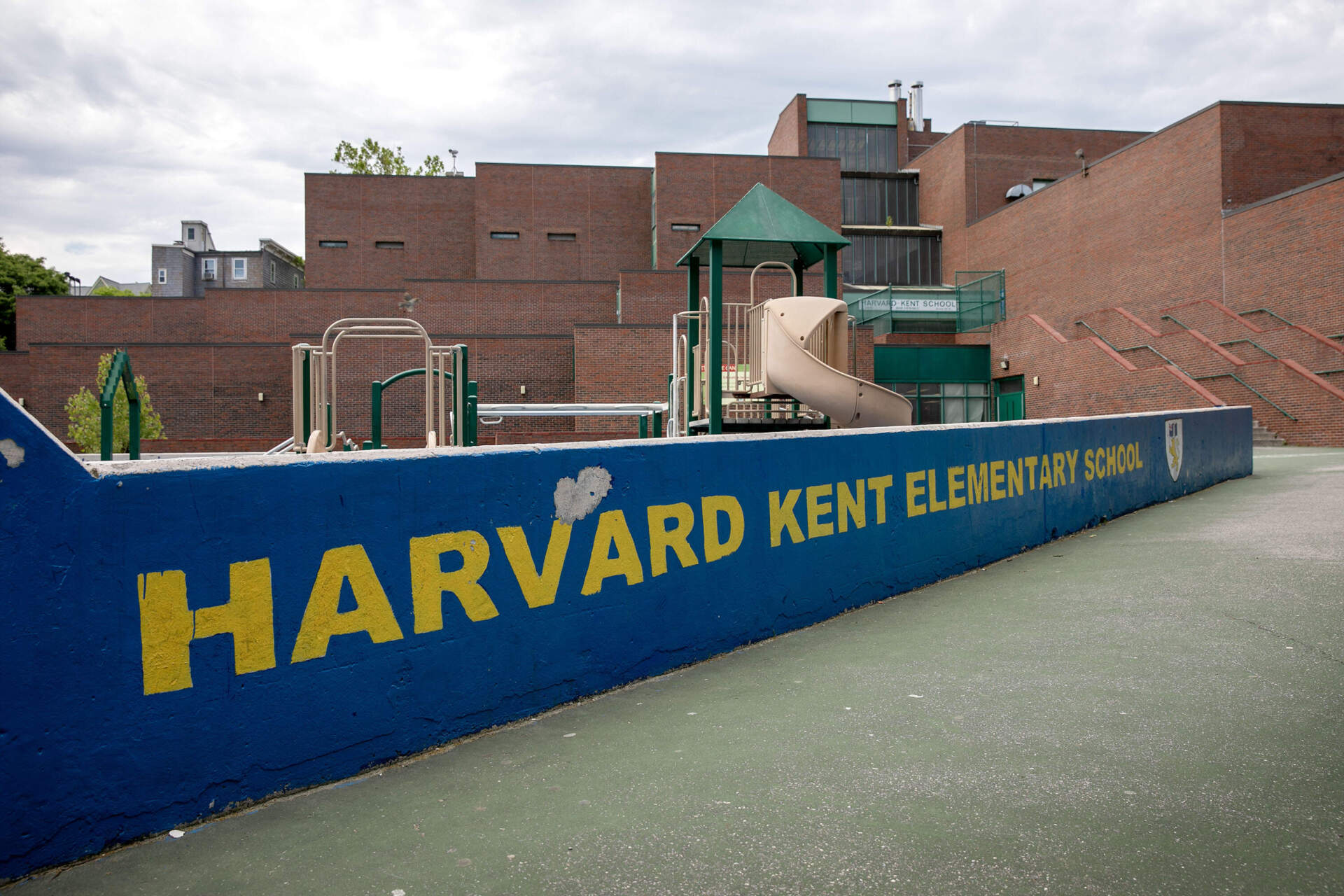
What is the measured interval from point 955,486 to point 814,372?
3.89 metres

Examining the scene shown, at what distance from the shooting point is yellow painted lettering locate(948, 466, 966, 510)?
7543 mm

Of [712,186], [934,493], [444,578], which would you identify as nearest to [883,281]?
[712,186]

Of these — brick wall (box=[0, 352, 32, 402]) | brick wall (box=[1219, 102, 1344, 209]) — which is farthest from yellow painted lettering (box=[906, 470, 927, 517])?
brick wall (box=[0, 352, 32, 402])

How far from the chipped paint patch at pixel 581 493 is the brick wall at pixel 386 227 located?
44.8 meters

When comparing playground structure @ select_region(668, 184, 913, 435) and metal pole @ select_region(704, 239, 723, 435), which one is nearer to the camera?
metal pole @ select_region(704, 239, 723, 435)

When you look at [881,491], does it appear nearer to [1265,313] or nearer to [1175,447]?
[1175,447]

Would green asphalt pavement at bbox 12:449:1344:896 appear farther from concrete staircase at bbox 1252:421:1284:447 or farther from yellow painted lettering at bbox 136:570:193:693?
concrete staircase at bbox 1252:421:1284:447

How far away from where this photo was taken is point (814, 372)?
11.2 metres

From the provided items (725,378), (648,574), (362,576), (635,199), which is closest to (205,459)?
(362,576)

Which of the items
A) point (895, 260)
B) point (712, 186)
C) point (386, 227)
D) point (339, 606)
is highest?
point (712, 186)

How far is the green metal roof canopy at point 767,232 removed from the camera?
40.9 ft

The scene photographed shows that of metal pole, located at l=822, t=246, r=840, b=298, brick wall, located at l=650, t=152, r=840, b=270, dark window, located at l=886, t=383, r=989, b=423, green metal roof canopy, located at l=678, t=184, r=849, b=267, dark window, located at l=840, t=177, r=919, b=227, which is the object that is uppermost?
dark window, located at l=840, t=177, r=919, b=227

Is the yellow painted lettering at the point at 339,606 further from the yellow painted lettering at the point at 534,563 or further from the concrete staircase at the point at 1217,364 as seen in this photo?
the concrete staircase at the point at 1217,364

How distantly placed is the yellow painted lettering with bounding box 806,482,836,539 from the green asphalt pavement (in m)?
0.75
